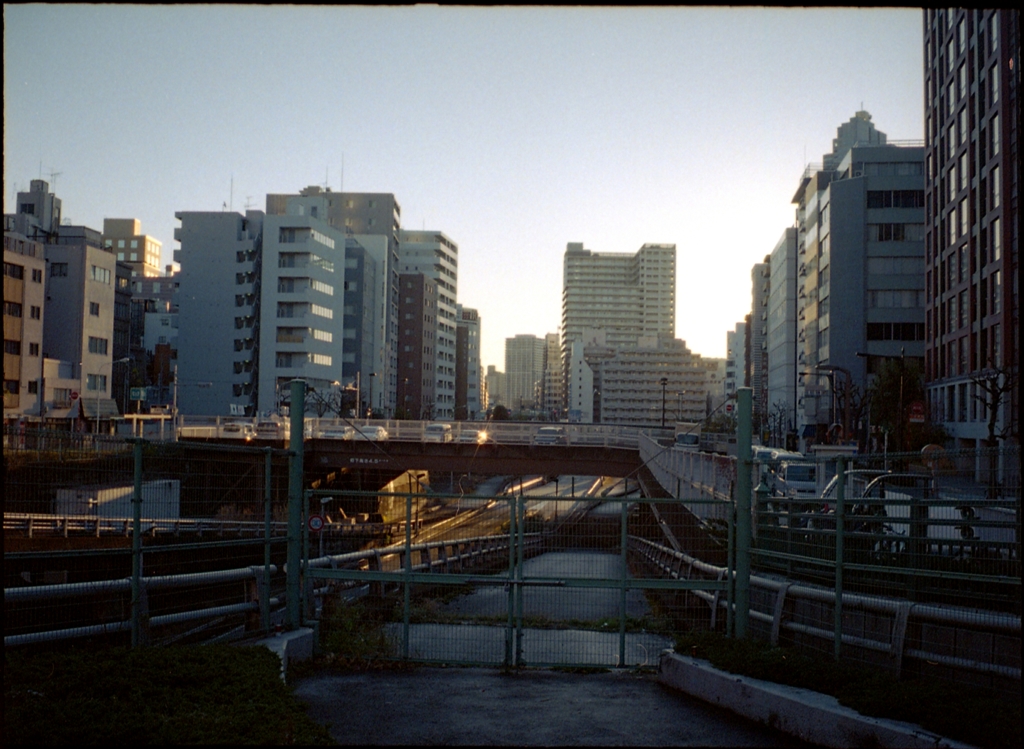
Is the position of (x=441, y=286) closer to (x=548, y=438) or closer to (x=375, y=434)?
(x=375, y=434)

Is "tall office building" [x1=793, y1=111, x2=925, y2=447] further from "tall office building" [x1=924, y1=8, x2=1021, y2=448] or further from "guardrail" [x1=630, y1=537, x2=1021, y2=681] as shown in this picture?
"guardrail" [x1=630, y1=537, x2=1021, y2=681]

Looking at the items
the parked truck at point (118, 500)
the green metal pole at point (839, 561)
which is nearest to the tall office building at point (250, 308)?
the parked truck at point (118, 500)

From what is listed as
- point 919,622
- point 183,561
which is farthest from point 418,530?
point 919,622

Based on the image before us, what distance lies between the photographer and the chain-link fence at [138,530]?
7.91 m

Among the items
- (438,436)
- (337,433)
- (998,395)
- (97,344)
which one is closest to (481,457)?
(438,436)

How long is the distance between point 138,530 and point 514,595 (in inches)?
191

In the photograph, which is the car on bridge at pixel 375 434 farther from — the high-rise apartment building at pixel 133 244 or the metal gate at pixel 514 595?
the high-rise apartment building at pixel 133 244

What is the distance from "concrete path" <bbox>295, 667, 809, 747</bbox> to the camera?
817 cm

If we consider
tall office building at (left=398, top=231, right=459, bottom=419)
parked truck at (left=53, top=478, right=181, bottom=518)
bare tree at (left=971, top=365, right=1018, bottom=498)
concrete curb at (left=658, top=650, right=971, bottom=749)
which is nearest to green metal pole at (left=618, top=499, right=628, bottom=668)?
concrete curb at (left=658, top=650, right=971, bottom=749)

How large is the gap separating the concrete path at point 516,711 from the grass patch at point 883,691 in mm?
562

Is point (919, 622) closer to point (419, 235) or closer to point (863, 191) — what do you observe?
point (863, 191)

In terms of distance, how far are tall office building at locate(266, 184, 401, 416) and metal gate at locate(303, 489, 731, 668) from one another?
376ft

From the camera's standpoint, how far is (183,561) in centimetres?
1055

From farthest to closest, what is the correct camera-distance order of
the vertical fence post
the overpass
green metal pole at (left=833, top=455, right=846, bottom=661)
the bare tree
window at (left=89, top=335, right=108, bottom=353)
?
1. window at (left=89, top=335, right=108, bottom=353)
2. the overpass
3. the bare tree
4. the vertical fence post
5. green metal pole at (left=833, top=455, right=846, bottom=661)
